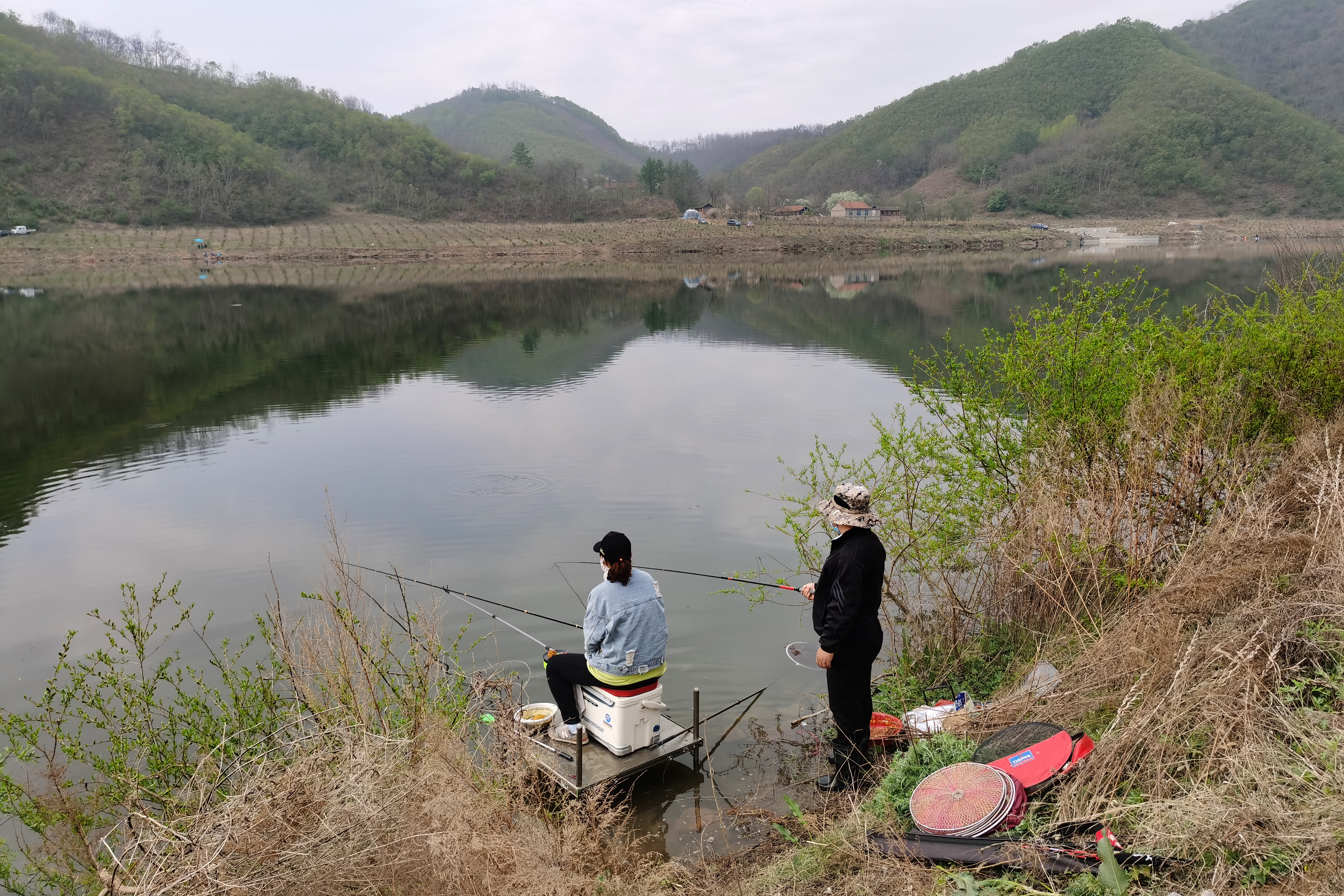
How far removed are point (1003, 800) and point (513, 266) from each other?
73.7 meters

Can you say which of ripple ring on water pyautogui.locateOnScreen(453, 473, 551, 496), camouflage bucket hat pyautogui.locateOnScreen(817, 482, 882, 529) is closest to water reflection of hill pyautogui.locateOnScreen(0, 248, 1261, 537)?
ripple ring on water pyautogui.locateOnScreen(453, 473, 551, 496)

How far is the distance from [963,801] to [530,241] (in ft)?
297

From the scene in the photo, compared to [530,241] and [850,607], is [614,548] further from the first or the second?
[530,241]

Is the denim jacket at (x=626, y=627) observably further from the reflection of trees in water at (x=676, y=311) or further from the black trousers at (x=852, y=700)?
the reflection of trees in water at (x=676, y=311)

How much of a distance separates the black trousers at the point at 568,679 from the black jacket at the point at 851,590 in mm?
1741

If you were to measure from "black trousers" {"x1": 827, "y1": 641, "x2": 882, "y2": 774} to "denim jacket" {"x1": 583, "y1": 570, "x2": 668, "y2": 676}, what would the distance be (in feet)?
3.78

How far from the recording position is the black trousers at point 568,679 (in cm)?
624

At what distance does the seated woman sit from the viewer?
5.79 meters

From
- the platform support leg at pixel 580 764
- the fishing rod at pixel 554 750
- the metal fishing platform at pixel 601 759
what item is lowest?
the metal fishing platform at pixel 601 759

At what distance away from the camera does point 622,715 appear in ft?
19.9

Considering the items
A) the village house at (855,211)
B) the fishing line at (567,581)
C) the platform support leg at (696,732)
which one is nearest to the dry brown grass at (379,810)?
the platform support leg at (696,732)

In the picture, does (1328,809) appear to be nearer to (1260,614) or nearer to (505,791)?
(1260,614)

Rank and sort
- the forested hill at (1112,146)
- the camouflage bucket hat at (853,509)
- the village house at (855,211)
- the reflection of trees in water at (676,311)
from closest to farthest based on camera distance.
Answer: the camouflage bucket hat at (853,509)
the reflection of trees in water at (676,311)
the village house at (855,211)
the forested hill at (1112,146)

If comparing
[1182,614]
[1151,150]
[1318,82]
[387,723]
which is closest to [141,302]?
[387,723]
